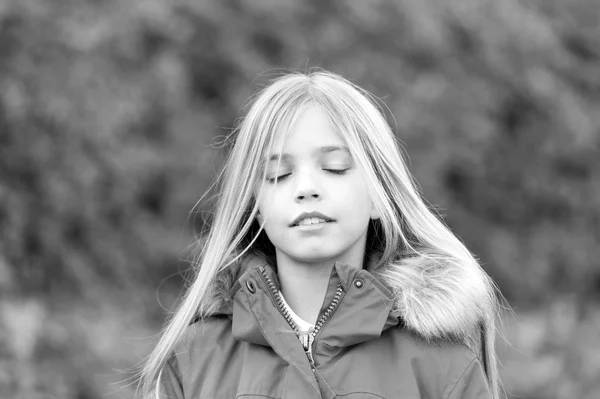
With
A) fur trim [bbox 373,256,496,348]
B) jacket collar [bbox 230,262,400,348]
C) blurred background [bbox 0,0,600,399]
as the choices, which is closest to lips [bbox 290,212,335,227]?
jacket collar [bbox 230,262,400,348]

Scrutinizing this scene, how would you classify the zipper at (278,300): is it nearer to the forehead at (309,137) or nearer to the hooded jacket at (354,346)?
the hooded jacket at (354,346)

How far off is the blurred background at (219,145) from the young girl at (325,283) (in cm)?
173

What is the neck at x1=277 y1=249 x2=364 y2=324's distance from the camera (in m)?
2.45

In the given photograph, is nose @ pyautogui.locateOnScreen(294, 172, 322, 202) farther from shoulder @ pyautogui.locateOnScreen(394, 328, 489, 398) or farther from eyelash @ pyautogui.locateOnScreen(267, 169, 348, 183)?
shoulder @ pyautogui.locateOnScreen(394, 328, 489, 398)

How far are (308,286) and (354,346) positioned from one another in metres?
0.20

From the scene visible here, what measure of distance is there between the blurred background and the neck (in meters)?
1.82

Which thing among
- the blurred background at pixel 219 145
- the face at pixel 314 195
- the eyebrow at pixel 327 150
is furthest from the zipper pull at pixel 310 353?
the blurred background at pixel 219 145

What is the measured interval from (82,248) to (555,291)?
2.89 meters

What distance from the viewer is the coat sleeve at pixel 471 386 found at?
2.29 metres

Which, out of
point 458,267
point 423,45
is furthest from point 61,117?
point 458,267

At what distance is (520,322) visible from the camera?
19.0 ft

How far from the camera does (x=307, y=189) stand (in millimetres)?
2338

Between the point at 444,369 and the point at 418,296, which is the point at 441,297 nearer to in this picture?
the point at 418,296

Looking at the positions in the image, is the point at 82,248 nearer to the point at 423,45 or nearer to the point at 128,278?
the point at 128,278
